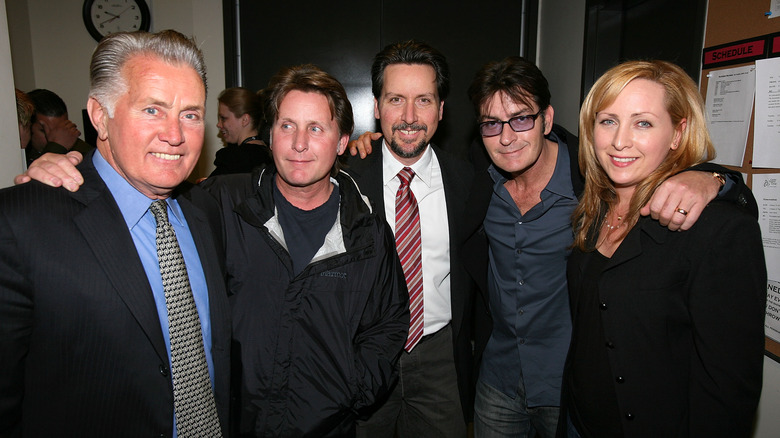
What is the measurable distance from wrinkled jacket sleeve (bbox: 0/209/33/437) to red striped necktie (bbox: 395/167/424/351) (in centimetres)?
137

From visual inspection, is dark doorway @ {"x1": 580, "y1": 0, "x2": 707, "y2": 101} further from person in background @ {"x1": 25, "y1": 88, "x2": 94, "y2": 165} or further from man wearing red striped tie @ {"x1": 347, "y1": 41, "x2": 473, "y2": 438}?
person in background @ {"x1": 25, "y1": 88, "x2": 94, "y2": 165}

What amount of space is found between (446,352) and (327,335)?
779 millimetres

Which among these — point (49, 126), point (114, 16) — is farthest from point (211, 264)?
point (114, 16)

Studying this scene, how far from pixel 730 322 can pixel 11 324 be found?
5.91ft

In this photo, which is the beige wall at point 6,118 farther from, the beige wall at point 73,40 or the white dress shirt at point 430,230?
the beige wall at point 73,40

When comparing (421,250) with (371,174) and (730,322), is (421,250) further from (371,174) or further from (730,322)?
(730,322)

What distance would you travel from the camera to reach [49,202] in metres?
1.15

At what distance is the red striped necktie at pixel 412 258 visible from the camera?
210cm

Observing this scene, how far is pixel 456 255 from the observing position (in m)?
2.17

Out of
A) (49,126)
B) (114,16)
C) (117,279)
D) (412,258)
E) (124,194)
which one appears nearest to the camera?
(117,279)

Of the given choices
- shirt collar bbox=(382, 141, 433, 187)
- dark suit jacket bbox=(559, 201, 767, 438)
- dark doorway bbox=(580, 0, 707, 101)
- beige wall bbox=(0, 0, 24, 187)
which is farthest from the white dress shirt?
dark doorway bbox=(580, 0, 707, 101)

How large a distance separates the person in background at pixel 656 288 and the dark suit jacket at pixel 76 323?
1339 millimetres

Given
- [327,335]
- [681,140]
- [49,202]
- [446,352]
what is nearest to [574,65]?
[681,140]

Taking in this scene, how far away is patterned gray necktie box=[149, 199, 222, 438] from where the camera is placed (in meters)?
1.29
